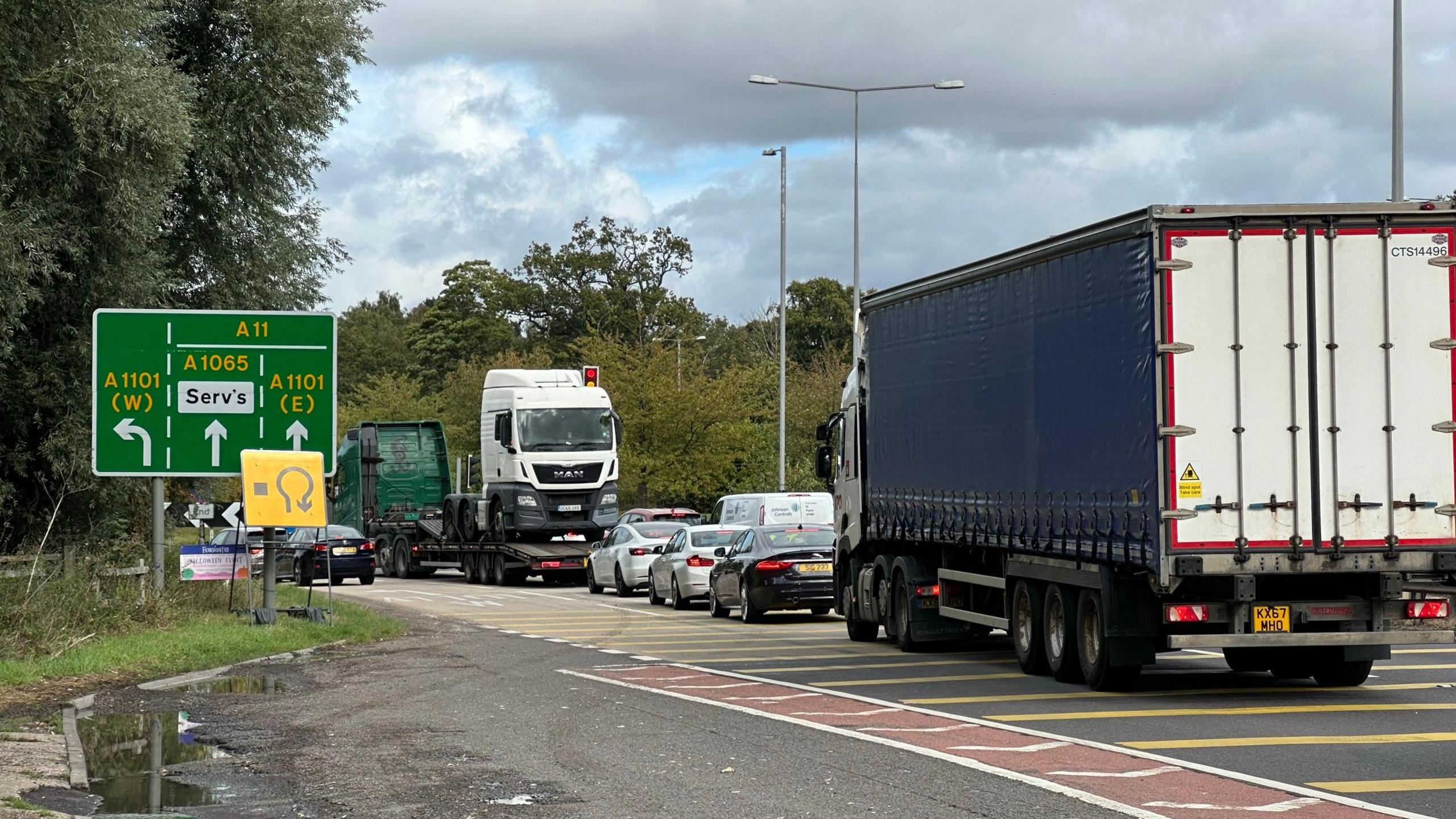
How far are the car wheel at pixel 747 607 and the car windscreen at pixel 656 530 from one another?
9019 mm

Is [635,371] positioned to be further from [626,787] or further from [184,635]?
[626,787]

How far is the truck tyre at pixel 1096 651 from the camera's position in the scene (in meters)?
14.9

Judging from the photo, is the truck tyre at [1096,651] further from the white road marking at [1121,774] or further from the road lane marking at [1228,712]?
the white road marking at [1121,774]

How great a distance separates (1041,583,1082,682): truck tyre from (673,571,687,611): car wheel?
14645mm

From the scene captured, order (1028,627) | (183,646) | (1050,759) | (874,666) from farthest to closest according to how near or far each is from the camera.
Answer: (183,646), (874,666), (1028,627), (1050,759)

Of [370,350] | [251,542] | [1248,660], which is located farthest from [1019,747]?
[370,350]

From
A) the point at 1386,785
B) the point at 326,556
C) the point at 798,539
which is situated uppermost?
the point at 798,539

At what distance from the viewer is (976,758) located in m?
11.3

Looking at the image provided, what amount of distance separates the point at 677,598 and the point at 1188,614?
17.3 metres

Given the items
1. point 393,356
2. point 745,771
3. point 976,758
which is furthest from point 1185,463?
point 393,356

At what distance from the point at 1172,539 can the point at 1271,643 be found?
3.95ft

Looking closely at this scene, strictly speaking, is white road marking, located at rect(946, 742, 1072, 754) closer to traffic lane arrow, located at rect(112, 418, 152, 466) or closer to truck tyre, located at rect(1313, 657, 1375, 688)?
truck tyre, located at rect(1313, 657, 1375, 688)

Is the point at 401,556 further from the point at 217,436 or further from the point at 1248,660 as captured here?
the point at 1248,660

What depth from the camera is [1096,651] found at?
50.1 ft
